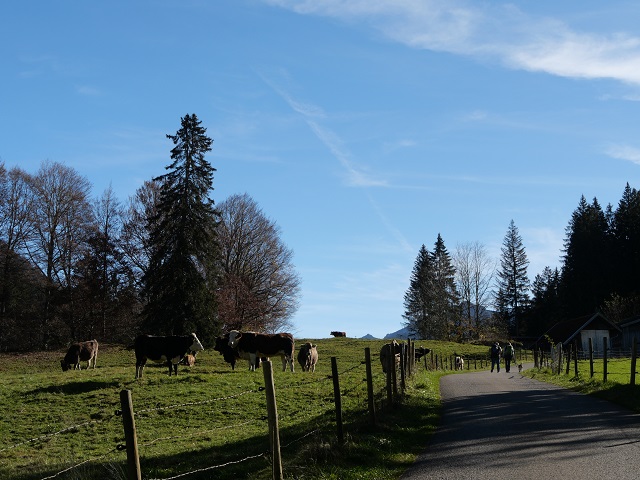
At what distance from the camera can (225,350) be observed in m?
36.7

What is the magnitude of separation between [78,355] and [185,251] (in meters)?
13.6

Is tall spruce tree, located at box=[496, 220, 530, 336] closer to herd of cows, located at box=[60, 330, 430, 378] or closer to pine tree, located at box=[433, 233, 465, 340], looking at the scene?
pine tree, located at box=[433, 233, 465, 340]

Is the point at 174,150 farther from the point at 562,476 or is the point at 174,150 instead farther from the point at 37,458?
the point at 562,476

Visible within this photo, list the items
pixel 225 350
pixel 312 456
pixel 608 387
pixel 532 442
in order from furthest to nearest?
pixel 225 350 < pixel 608 387 < pixel 532 442 < pixel 312 456

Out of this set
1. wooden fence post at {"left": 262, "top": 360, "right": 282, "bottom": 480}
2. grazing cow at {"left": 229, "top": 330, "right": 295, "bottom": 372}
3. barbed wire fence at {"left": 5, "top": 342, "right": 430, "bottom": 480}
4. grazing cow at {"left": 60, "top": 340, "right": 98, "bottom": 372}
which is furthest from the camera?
grazing cow at {"left": 60, "top": 340, "right": 98, "bottom": 372}

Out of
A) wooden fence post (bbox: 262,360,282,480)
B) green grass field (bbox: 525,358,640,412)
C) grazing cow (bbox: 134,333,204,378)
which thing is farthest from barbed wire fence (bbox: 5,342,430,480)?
grazing cow (bbox: 134,333,204,378)

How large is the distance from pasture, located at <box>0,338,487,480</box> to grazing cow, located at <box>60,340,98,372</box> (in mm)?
8429

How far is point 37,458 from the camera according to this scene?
1548 centimetres

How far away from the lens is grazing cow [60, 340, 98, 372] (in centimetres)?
3775

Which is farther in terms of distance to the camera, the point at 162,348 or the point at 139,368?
the point at 162,348

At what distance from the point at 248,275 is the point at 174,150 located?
14.6 metres

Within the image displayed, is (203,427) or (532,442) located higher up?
(532,442)

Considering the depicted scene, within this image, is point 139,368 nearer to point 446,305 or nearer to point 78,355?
point 78,355

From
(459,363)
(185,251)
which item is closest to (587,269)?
(459,363)
